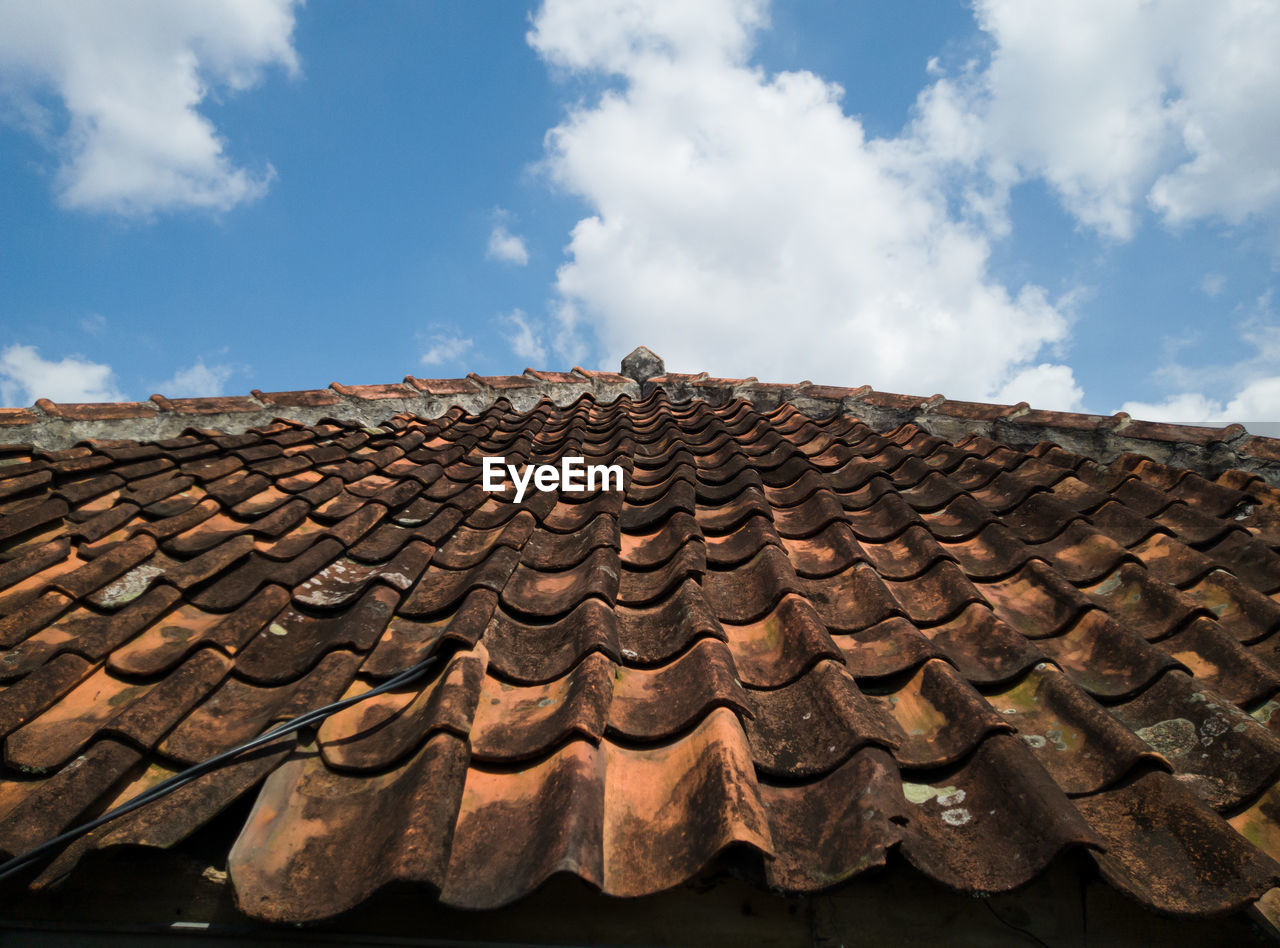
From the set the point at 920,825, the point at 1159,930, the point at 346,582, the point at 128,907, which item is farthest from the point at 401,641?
the point at 1159,930

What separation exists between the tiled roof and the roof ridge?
12 cm

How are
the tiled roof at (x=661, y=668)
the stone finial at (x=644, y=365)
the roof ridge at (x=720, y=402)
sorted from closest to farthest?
the tiled roof at (x=661, y=668) → the roof ridge at (x=720, y=402) → the stone finial at (x=644, y=365)

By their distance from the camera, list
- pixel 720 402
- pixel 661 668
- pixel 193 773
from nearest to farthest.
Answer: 1. pixel 193 773
2. pixel 661 668
3. pixel 720 402

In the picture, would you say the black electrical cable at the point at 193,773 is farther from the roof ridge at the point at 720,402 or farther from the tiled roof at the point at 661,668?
the roof ridge at the point at 720,402

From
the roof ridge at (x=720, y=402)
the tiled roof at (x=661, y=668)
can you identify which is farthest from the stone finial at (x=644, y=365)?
the tiled roof at (x=661, y=668)

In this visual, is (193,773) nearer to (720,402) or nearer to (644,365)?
(720,402)

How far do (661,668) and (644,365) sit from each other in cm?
563

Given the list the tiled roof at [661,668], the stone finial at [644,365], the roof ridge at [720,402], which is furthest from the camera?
the stone finial at [644,365]

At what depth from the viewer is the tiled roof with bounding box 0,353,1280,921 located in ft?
4.77

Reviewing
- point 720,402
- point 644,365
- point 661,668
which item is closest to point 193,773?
point 661,668

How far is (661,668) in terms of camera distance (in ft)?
6.78

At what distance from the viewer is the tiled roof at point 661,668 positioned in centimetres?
145

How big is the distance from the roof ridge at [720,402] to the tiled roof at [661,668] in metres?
0.12

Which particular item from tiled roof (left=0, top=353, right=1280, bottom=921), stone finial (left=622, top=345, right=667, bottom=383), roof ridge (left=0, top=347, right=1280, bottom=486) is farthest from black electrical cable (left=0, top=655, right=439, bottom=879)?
stone finial (left=622, top=345, right=667, bottom=383)
